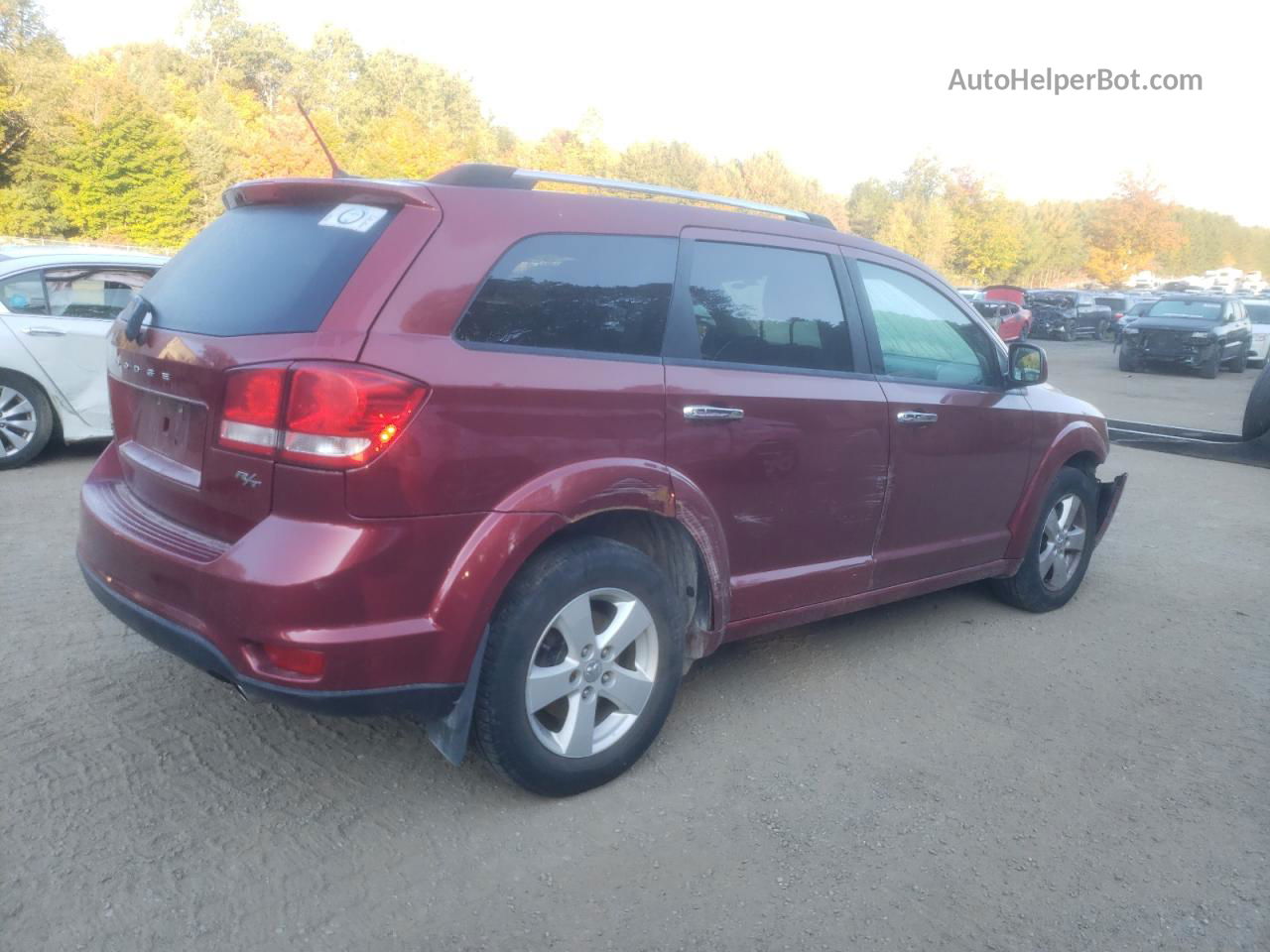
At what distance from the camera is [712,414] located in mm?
3566

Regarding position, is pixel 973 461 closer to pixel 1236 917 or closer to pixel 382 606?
pixel 1236 917

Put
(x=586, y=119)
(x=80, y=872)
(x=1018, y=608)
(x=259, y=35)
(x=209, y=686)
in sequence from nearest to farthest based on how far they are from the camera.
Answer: (x=80, y=872) → (x=209, y=686) → (x=1018, y=608) → (x=586, y=119) → (x=259, y=35)

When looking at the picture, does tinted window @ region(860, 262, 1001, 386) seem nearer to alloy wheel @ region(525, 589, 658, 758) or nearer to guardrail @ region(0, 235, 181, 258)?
alloy wheel @ region(525, 589, 658, 758)

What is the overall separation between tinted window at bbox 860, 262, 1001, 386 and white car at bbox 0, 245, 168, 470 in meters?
5.65

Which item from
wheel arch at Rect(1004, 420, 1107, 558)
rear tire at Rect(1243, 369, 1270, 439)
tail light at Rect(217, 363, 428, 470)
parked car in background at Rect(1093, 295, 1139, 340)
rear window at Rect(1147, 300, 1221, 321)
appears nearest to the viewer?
tail light at Rect(217, 363, 428, 470)

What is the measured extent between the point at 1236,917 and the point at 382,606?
2.45 meters

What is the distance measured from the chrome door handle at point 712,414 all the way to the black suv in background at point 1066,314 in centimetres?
3647

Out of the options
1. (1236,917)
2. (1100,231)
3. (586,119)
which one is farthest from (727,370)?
(1100,231)

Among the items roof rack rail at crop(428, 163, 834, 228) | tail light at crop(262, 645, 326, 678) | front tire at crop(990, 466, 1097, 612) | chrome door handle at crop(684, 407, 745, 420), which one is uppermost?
roof rack rail at crop(428, 163, 834, 228)

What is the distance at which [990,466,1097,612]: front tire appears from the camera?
534 cm

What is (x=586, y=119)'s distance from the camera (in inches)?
2413

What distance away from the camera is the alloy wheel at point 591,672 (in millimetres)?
3217

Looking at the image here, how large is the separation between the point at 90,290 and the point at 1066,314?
35470 mm

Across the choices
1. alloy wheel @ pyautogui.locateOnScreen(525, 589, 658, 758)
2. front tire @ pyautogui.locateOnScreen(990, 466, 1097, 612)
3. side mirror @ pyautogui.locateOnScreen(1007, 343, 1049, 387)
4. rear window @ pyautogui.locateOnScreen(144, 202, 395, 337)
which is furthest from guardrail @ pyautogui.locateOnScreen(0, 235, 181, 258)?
front tire @ pyautogui.locateOnScreen(990, 466, 1097, 612)
